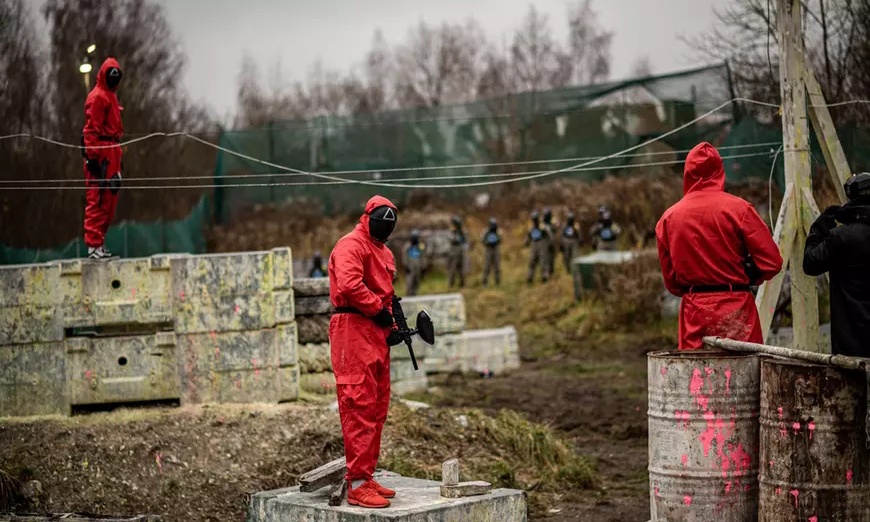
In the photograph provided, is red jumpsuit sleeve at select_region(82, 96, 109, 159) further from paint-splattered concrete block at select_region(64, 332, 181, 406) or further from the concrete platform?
the concrete platform

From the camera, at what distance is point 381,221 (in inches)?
335

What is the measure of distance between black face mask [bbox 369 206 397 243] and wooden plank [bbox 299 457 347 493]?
1636 mm

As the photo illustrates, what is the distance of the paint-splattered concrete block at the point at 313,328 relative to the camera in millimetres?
12945

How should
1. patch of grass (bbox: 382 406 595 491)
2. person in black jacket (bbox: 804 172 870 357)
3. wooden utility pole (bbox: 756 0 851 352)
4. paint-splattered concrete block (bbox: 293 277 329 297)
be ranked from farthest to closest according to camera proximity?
1. paint-splattered concrete block (bbox: 293 277 329 297)
2. patch of grass (bbox: 382 406 595 491)
3. wooden utility pole (bbox: 756 0 851 352)
4. person in black jacket (bbox: 804 172 870 357)

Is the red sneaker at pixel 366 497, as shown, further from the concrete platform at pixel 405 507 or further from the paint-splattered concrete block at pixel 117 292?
the paint-splattered concrete block at pixel 117 292

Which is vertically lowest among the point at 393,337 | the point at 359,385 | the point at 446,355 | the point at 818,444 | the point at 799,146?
the point at 446,355

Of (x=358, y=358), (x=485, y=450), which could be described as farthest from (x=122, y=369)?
(x=358, y=358)

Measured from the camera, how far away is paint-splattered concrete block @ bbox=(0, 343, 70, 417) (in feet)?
38.3

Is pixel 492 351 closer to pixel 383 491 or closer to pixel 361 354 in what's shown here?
pixel 383 491

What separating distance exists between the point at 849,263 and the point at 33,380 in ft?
23.7

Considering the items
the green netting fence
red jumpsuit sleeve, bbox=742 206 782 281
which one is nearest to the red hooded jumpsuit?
red jumpsuit sleeve, bbox=742 206 782 281

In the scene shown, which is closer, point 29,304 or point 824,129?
point 824,129

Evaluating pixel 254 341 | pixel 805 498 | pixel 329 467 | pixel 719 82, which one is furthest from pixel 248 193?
pixel 805 498

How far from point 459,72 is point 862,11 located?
42.4 meters
